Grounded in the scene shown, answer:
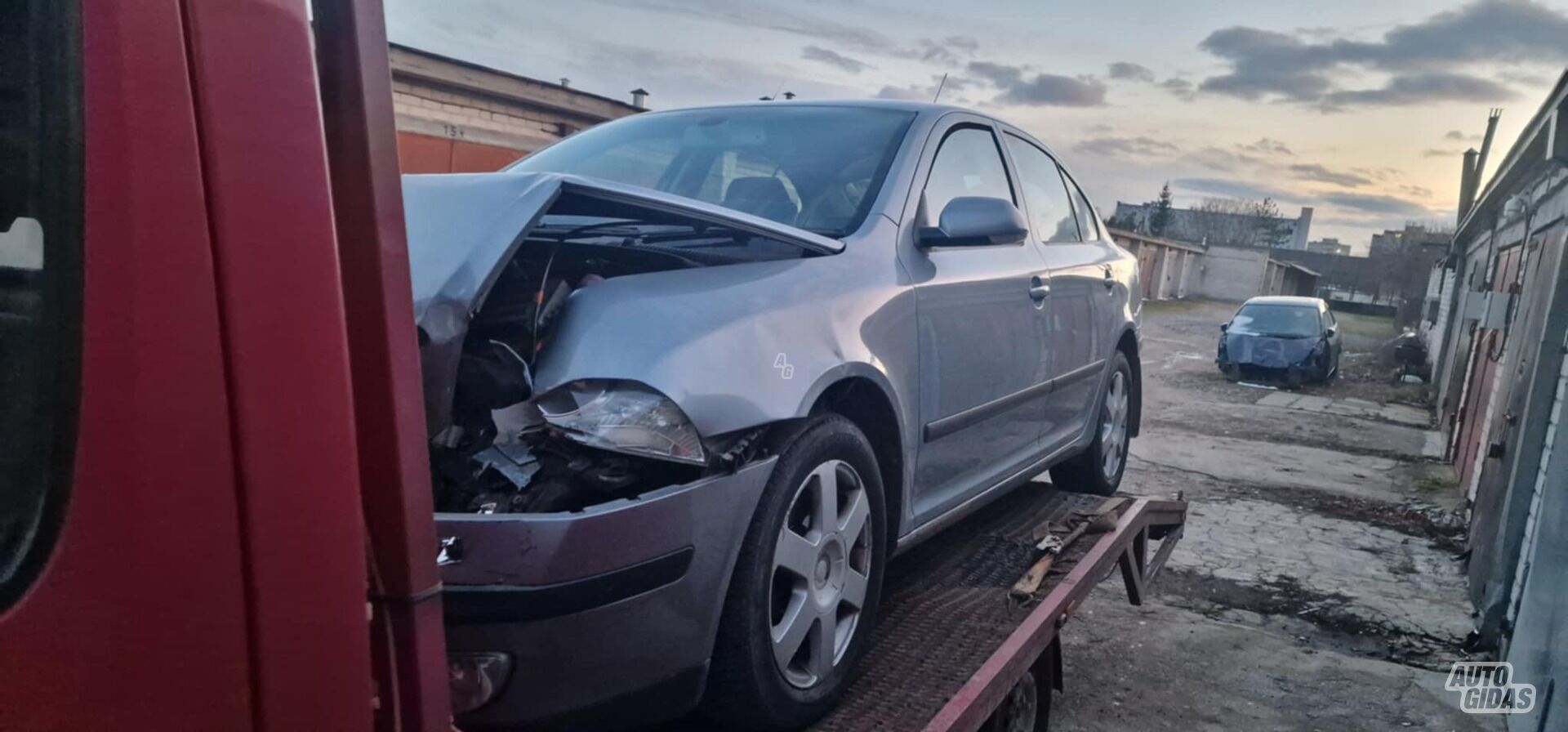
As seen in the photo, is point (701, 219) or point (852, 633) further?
point (852, 633)

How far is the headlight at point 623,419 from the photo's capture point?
1.90 m

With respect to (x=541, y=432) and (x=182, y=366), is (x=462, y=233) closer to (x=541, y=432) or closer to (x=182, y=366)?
(x=541, y=432)

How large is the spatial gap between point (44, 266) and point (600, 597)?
104cm

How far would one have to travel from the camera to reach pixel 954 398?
3102mm

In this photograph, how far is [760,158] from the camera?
10.8 ft

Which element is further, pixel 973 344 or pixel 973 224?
pixel 973 344

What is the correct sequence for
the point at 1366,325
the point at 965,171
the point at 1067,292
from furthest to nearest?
the point at 1366,325 < the point at 1067,292 < the point at 965,171

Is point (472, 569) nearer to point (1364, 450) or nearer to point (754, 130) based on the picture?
point (754, 130)

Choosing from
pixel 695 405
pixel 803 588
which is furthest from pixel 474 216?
pixel 803 588

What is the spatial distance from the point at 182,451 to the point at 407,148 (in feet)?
30.0

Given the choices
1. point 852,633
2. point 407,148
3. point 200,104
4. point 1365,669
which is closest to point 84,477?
point 200,104

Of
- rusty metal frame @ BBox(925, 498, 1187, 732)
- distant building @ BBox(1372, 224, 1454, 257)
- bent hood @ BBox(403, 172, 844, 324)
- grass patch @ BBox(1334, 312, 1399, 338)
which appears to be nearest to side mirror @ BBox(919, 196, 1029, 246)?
bent hood @ BBox(403, 172, 844, 324)

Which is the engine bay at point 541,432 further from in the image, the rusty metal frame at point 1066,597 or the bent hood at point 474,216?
the rusty metal frame at point 1066,597

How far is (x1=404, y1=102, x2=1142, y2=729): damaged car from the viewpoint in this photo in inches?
71.2
